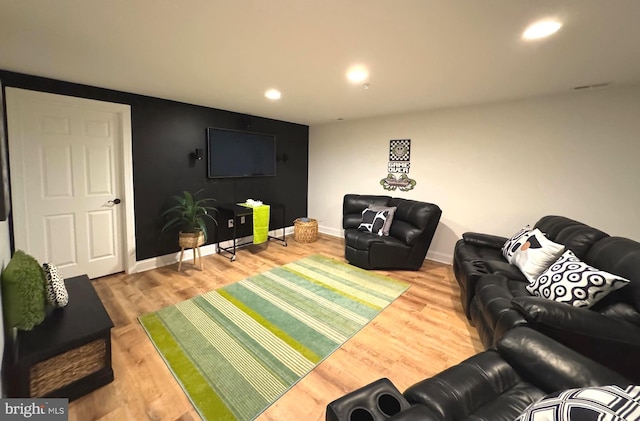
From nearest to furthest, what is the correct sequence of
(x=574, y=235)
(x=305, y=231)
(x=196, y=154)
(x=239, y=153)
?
(x=574, y=235) < (x=196, y=154) < (x=239, y=153) < (x=305, y=231)

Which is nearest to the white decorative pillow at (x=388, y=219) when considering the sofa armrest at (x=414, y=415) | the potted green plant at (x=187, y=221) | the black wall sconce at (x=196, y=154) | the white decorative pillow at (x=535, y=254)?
the white decorative pillow at (x=535, y=254)

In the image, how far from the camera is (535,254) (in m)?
2.35

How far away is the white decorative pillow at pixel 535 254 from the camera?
2268mm

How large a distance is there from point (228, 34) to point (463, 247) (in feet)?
10.2

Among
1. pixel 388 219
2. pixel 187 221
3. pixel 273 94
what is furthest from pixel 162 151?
pixel 388 219

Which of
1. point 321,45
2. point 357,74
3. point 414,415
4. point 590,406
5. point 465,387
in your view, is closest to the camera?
point 590,406

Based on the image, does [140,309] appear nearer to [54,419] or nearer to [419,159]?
[54,419]

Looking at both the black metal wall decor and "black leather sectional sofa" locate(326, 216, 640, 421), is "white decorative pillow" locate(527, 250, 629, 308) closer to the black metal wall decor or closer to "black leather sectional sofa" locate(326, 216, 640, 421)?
"black leather sectional sofa" locate(326, 216, 640, 421)

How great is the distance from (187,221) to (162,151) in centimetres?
98

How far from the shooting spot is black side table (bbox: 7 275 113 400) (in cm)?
150

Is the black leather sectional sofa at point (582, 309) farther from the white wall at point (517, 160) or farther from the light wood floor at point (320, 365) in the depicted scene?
the white wall at point (517, 160)

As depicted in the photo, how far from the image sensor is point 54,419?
55.2 inches

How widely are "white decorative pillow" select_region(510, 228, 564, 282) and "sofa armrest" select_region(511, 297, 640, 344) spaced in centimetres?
67

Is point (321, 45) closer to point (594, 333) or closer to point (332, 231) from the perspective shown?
point (594, 333)
